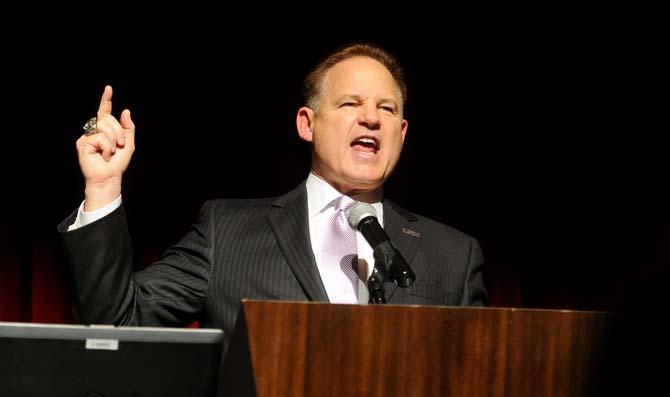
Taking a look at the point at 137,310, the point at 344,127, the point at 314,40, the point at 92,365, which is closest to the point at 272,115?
the point at 314,40

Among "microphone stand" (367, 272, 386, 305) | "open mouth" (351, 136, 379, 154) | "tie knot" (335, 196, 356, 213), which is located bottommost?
"microphone stand" (367, 272, 386, 305)

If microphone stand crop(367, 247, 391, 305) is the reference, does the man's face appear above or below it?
above

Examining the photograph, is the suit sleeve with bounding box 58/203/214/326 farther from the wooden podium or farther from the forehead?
the wooden podium

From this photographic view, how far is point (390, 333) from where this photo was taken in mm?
887

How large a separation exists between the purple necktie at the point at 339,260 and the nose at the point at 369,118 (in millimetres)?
217

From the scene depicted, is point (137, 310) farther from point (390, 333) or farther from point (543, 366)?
point (543, 366)

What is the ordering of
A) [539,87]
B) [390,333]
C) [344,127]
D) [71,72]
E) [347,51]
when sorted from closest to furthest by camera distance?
1. [390,333]
2. [344,127]
3. [347,51]
4. [71,72]
5. [539,87]

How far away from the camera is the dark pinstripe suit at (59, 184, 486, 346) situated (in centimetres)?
146

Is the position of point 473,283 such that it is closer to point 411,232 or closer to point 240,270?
point 411,232

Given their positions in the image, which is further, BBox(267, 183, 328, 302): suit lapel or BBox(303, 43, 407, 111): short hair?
BBox(303, 43, 407, 111): short hair

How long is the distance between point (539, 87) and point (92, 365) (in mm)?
2700

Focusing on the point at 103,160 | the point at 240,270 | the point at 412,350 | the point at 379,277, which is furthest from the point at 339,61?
the point at 412,350

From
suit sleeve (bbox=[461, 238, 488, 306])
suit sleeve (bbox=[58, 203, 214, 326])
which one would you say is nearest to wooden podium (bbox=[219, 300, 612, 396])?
suit sleeve (bbox=[58, 203, 214, 326])

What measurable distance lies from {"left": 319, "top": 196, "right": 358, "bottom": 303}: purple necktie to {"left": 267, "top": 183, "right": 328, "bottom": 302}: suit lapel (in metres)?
0.04
